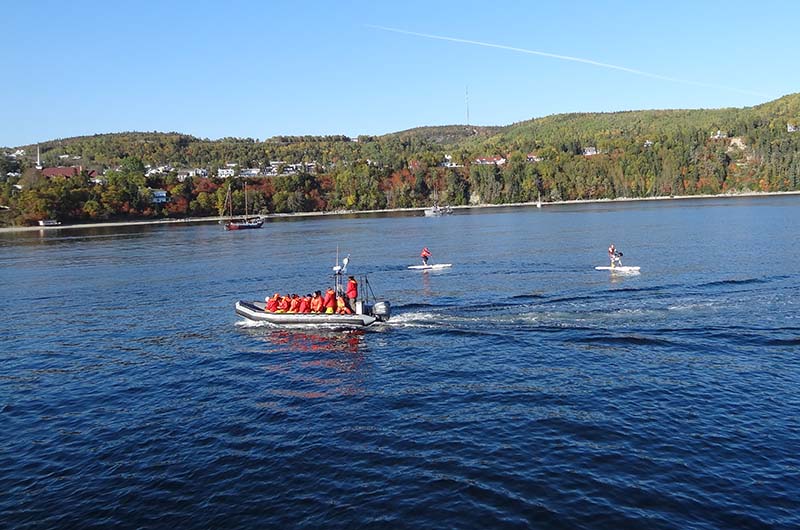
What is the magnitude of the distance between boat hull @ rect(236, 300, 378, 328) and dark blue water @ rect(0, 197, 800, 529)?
0.75 meters

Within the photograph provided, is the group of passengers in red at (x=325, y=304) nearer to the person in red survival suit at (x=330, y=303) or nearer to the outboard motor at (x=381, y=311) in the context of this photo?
the person in red survival suit at (x=330, y=303)

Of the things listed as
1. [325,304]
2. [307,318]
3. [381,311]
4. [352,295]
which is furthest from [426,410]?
[307,318]

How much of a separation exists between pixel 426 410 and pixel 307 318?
15899mm

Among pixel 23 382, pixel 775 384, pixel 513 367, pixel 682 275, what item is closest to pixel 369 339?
pixel 513 367

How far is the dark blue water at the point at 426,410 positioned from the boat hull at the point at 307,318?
0.75 meters

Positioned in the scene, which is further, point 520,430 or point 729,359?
point 729,359

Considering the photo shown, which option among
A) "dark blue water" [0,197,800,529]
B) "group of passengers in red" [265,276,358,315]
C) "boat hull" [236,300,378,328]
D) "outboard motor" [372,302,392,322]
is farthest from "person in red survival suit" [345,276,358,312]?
"dark blue water" [0,197,800,529]

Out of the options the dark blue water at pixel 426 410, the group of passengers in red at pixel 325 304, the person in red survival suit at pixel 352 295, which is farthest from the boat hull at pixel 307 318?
the person in red survival suit at pixel 352 295

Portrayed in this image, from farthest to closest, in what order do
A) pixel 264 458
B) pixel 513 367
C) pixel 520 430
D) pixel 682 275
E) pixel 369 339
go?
pixel 682 275 → pixel 369 339 → pixel 513 367 → pixel 520 430 → pixel 264 458

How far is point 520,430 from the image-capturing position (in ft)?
74.6

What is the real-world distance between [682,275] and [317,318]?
33445mm

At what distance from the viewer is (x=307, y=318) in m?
39.2

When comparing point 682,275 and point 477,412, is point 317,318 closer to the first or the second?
point 477,412

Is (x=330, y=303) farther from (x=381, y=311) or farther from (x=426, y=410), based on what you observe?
(x=426, y=410)
